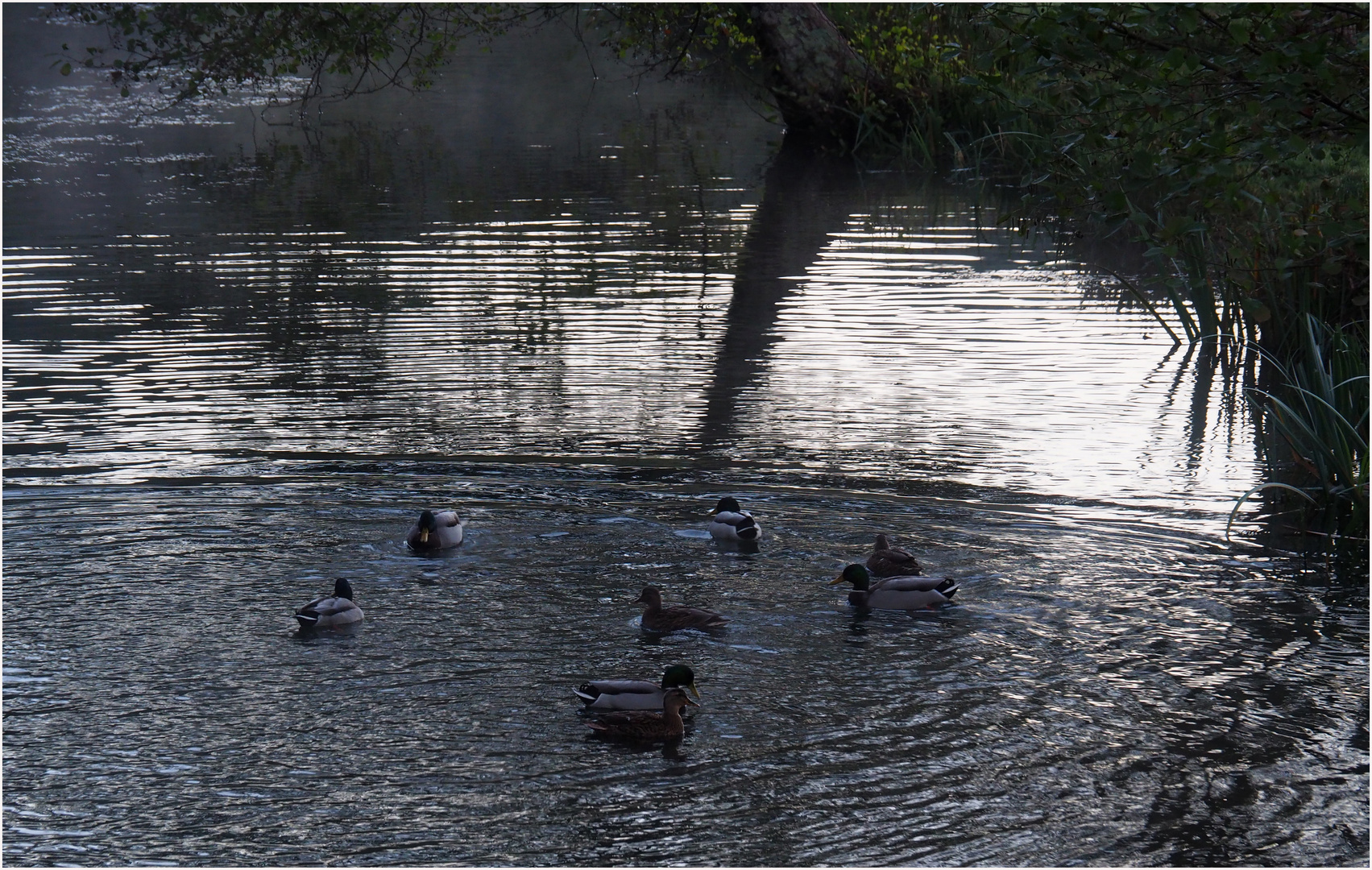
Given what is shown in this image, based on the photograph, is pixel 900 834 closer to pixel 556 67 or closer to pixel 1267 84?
pixel 1267 84

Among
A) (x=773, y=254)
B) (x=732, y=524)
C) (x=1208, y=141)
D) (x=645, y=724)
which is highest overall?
(x=1208, y=141)

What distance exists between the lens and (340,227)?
82.3ft

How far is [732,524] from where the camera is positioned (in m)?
10.1

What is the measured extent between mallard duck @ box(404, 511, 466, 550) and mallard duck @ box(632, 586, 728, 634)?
1.73 m

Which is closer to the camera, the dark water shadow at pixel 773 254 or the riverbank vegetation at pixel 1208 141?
the riverbank vegetation at pixel 1208 141

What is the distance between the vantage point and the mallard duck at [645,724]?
24.3ft

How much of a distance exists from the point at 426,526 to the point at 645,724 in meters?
3.08

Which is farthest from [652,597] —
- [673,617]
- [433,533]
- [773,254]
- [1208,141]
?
[773,254]

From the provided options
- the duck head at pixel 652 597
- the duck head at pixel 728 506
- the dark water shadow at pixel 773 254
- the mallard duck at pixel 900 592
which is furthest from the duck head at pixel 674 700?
the dark water shadow at pixel 773 254

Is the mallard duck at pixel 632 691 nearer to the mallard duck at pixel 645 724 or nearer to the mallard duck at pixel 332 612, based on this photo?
the mallard duck at pixel 645 724

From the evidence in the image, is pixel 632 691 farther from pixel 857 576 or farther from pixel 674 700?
pixel 857 576

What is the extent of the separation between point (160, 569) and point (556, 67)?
5804 centimetres

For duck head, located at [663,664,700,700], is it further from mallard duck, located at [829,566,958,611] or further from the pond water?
mallard duck, located at [829,566,958,611]

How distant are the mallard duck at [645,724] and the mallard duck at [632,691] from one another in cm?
5
